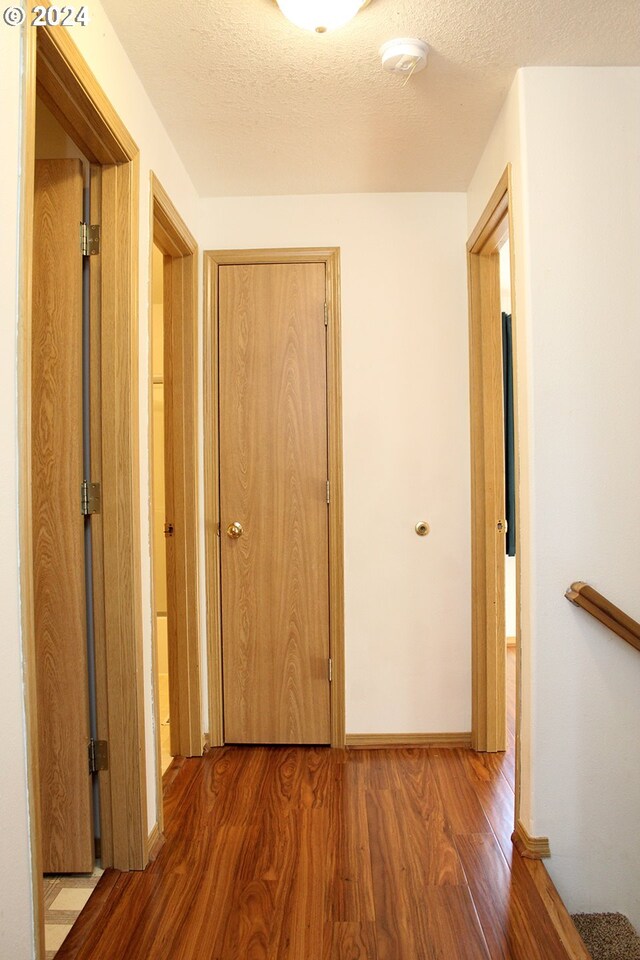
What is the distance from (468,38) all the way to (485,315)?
114 cm

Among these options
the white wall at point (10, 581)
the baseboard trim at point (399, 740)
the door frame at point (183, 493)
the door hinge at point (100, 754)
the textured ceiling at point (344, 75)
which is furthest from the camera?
the baseboard trim at point (399, 740)

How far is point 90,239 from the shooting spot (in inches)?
73.8

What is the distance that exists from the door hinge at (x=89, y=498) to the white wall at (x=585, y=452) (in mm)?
1308

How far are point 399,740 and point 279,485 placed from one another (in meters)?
1.24

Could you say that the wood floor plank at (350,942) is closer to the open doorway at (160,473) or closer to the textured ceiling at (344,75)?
the open doorway at (160,473)

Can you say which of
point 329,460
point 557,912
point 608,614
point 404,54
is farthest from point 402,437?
point 557,912

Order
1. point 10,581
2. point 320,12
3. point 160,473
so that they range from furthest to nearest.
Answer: point 160,473
point 320,12
point 10,581

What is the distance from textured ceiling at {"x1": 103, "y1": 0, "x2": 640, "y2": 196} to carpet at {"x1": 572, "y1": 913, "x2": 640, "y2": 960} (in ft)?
8.38

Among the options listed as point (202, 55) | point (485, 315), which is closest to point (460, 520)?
point (485, 315)

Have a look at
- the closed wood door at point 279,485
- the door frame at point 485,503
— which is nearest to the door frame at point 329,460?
the closed wood door at point 279,485

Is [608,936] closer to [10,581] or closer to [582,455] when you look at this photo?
[582,455]

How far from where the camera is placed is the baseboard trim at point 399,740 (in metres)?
2.80

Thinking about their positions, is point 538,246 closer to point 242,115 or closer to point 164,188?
point 242,115

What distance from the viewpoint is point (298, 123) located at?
2.21 meters
